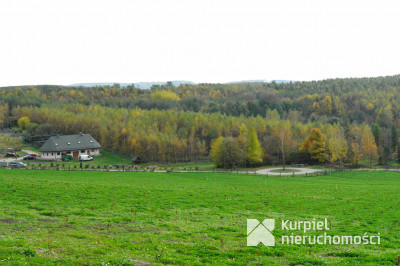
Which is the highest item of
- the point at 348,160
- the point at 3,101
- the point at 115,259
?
the point at 3,101

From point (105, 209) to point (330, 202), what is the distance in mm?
16613

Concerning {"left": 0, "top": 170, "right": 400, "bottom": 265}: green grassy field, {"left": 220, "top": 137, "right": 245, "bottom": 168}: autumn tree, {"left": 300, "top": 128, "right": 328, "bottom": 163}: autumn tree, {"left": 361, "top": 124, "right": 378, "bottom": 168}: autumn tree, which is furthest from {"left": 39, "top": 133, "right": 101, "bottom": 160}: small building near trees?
{"left": 361, "top": 124, "right": 378, "bottom": 168}: autumn tree

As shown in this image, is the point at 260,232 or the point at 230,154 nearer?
the point at 260,232

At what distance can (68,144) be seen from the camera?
83438 millimetres

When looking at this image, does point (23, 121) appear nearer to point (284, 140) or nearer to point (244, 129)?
point (244, 129)

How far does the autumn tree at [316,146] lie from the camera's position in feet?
235

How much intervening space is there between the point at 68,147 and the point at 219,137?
3610 centimetres

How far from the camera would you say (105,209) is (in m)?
21.4

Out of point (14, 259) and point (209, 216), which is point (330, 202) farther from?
point (14, 259)

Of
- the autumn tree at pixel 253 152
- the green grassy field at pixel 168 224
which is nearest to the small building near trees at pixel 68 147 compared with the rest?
the autumn tree at pixel 253 152

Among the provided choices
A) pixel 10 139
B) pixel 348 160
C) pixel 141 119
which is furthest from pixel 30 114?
pixel 348 160

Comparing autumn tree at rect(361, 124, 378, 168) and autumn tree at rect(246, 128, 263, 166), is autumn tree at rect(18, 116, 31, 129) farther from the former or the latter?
autumn tree at rect(361, 124, 378, 168)

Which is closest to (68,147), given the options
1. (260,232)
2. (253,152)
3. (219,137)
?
(219,137)

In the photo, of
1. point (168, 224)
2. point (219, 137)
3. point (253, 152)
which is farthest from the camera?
point (219, 137)
